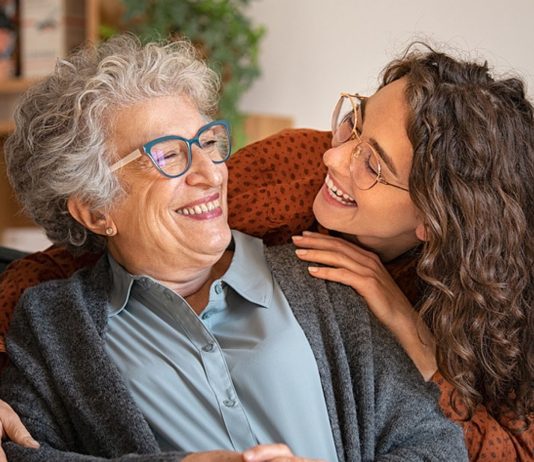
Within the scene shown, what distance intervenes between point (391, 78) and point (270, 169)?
0.38 m

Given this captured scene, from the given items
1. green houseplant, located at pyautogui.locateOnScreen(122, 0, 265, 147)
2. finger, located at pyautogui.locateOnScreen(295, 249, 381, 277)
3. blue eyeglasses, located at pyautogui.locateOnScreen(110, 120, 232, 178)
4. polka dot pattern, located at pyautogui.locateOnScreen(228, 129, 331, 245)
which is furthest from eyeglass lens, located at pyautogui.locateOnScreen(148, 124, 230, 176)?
green houseplant, located at pyautogui.locateOnScreen(122, 0, 265, 147)

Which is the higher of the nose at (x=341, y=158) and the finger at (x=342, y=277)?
the nose at (x=341, y=158)

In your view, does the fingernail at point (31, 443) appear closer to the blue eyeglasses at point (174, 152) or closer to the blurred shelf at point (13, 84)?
the blue eyeglasses at point (174, 152)

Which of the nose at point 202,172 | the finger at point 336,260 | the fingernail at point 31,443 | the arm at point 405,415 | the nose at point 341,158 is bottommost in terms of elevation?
the fingernail at point 31,443

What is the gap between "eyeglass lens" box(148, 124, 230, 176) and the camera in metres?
1.78

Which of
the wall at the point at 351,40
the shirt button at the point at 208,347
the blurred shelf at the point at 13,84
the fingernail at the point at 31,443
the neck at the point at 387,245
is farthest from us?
the blurred shelf at the point at 13,84

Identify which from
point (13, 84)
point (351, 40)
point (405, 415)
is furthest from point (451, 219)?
point (13, 84)

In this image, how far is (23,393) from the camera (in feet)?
5.78

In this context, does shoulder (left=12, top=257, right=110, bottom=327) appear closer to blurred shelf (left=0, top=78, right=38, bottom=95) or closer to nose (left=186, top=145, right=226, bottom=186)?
nose (left=186, top=145, right=226, bottom=186)

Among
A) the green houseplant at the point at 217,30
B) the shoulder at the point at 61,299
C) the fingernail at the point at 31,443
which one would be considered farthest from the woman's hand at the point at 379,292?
the green houseplant at the point at 217,30

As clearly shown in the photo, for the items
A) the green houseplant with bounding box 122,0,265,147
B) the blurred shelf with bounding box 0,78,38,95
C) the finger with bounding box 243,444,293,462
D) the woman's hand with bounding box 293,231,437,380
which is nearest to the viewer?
the finger with bounding box 243,444,293,462

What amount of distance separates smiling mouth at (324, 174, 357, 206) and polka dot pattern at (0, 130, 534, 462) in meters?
0.13

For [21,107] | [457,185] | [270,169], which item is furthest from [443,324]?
[21,107]

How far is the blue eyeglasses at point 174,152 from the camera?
5.83 feet
